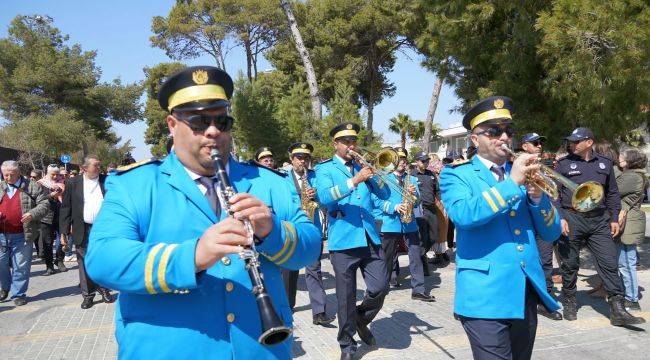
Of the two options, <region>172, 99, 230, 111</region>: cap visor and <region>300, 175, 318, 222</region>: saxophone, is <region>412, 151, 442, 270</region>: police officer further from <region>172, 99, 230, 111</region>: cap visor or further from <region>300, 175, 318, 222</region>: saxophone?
<region>172, 99, 230, 111</region>: cap visor

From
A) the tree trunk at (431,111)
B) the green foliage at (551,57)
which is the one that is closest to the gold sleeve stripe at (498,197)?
the green foliage at (551,57)

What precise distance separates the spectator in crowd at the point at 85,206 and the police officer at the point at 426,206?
5578 mm

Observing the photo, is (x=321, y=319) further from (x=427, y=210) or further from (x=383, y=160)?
(x=427, y=210)

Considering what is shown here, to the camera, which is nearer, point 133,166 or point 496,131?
point 133,166

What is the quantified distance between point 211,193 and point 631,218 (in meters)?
6.50

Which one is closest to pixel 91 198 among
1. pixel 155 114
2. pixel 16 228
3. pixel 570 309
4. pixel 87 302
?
pixel 87 302

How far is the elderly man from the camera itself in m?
8.16

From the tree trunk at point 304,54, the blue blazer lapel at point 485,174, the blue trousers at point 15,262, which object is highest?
the tree trunk at point 304,54

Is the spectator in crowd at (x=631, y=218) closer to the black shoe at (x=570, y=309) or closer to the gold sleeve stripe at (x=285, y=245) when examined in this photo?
the black shoe at (x=570, y=309)

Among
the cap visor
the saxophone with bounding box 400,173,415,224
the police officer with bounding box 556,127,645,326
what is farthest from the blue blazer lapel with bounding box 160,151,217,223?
the police officer with bounding box 556,127,645,326

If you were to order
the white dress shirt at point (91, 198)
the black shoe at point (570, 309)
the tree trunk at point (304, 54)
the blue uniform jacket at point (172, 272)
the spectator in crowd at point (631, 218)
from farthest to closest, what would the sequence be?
the tree trunk at point (304, 54), the white dress shirt at point (91, 198), the spectator in crowd at point (631, 218), the black shoe at point (570, 309), the blue uniform jacket at point (172, 272)

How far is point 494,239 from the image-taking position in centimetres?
329

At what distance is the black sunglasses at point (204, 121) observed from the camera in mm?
2098

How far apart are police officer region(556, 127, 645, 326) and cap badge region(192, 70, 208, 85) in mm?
5232
